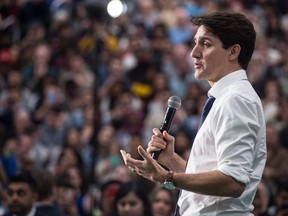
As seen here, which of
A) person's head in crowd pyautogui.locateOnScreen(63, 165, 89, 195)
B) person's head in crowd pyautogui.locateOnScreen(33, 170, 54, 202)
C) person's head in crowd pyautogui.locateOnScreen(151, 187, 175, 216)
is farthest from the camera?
person's head in crowd pyautogui.locateOnScreen(63, 165, 89, 195)

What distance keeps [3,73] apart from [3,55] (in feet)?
2.36

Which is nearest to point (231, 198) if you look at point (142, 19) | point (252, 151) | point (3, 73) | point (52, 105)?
point (252, 151)

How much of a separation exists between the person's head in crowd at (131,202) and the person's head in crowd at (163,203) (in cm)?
8

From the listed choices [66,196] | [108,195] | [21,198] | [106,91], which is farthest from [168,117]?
[106,91]

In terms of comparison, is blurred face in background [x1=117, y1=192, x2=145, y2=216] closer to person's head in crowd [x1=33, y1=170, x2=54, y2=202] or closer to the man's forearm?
person's head in crowd [x1=33, y1=170, x2=54, y2=202]

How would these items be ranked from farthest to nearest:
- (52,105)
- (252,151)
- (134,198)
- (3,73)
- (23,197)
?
1. (3,73)
2. (52,105)
3. (134,198)
4. (23,197)
5. (252,151)

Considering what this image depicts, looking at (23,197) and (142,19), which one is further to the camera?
(142,19)

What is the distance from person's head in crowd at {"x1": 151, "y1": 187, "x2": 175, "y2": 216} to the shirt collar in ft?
11.5

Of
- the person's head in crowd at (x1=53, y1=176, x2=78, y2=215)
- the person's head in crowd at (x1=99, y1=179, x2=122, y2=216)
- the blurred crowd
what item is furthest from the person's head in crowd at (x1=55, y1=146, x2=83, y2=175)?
the person's head in crowd at (x1=99, y1=179, x2=122, y2=216)

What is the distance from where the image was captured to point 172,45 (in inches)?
593

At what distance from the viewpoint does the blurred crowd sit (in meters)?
9.68

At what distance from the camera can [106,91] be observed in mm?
13688

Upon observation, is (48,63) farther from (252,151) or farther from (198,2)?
(252,151)

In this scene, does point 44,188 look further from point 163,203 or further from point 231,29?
point 231,29
